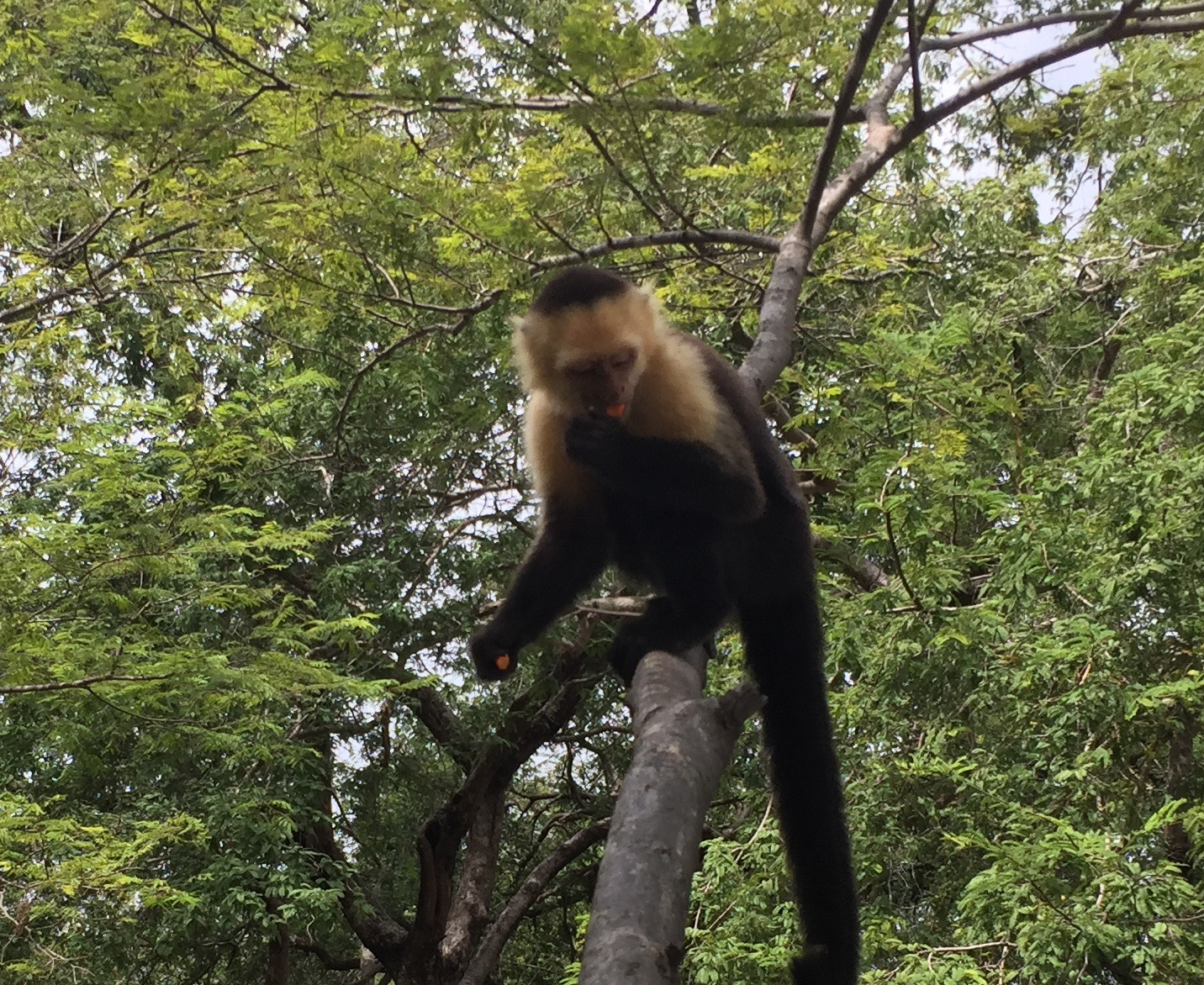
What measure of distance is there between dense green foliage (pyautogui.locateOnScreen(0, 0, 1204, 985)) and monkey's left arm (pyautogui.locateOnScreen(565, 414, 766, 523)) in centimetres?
110

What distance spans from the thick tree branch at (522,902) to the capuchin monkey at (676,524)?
625cm

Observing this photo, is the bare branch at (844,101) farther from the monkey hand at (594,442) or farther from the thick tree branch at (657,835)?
the thick tree branch at (657,835)

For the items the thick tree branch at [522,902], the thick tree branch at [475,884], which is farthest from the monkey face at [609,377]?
the thick tree branch at [475,884]

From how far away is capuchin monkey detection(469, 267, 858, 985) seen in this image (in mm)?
2908

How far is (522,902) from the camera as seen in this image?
945cm

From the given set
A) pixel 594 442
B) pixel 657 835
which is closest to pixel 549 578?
pixel 594 442

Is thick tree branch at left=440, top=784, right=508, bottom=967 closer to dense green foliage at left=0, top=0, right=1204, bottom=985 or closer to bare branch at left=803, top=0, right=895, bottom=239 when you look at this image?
dense green foliage at left=0, top=0, right=1204, bottom=985

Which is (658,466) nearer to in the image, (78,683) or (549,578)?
(549,578)

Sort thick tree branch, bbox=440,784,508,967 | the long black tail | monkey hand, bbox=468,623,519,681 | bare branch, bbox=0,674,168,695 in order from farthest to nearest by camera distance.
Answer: thick tree branch, bbox=440,784,508,967
bare branch, bbox=0,674,168,695
monkey hand, bbox=468,623,519,681
the long black tail

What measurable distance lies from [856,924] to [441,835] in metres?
7.53

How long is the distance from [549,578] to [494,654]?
0.27 metres

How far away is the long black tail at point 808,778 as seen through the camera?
2.56 meters

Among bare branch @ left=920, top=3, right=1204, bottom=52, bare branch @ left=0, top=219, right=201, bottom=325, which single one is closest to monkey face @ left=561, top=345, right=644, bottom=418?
bare branch @ left=920, top=3, right=1204, bottom=52

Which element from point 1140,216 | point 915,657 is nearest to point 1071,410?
point 1140,216
